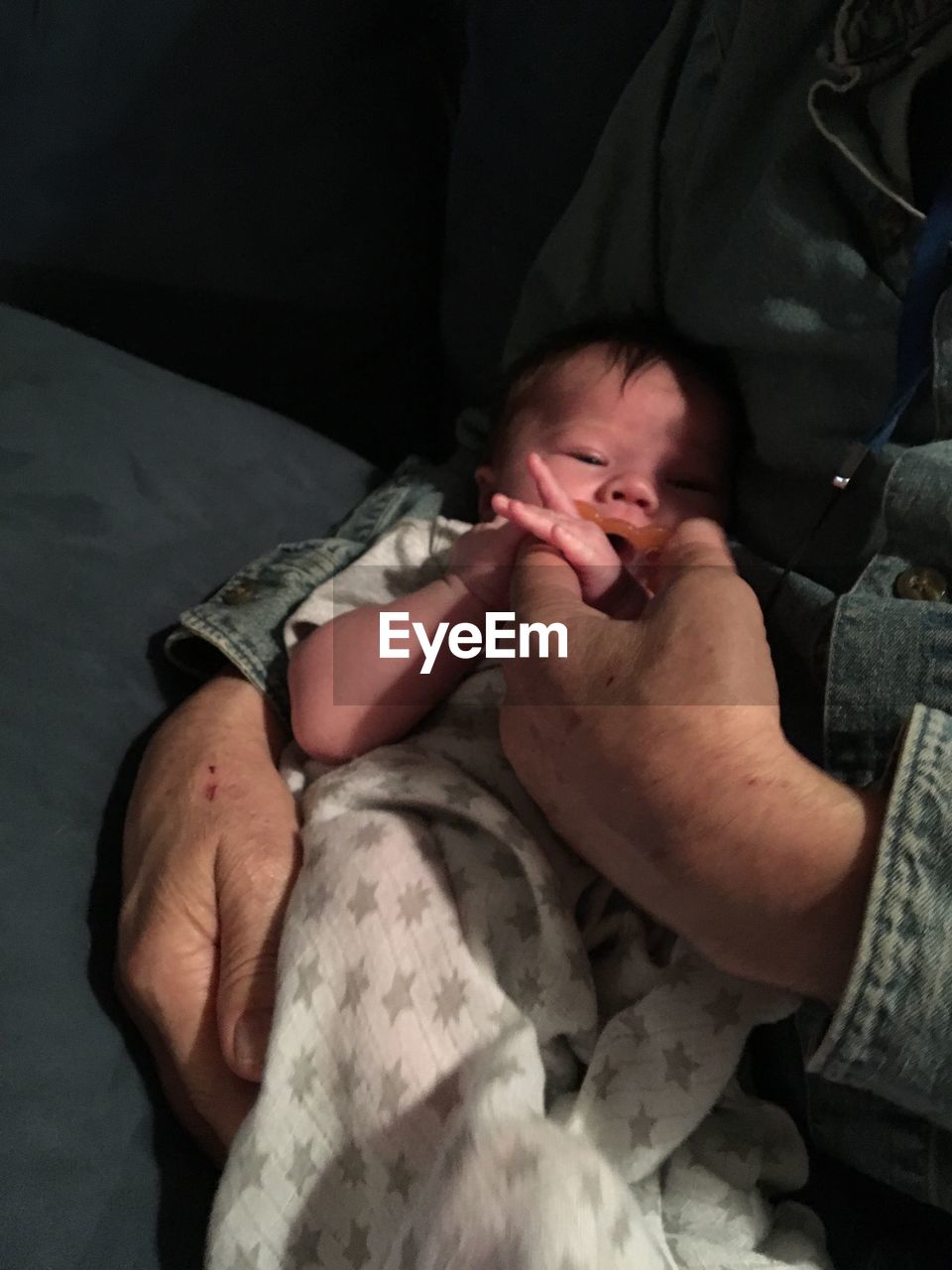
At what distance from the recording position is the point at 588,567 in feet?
2.04

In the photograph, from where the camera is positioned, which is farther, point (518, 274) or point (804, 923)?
point (518, 274)

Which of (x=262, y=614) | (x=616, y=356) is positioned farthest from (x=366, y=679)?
(x=616, y=356)

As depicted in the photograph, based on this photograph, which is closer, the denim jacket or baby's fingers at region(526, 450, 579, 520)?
the denim jacket

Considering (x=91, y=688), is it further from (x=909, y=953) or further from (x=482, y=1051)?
(x=909, y=953)

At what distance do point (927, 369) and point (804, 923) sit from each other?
36 centimetres

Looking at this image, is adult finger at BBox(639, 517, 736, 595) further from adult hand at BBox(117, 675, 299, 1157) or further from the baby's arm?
adult hand at BBox(117, 675, 299, 1157)

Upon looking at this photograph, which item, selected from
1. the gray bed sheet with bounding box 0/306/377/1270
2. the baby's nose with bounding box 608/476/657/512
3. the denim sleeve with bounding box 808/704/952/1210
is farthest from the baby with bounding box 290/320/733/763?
the denim sleeve with bounding box 808/704/952/1210

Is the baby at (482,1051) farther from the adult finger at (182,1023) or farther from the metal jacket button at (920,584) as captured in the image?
the metal jacket button at (920,584)

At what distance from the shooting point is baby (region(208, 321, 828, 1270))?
0.44m

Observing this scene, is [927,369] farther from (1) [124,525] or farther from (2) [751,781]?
(1) [124,525]

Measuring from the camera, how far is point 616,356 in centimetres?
79

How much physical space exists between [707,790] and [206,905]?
1.05 ft

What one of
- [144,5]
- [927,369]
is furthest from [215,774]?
[144,5]

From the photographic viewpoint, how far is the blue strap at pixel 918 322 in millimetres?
566
